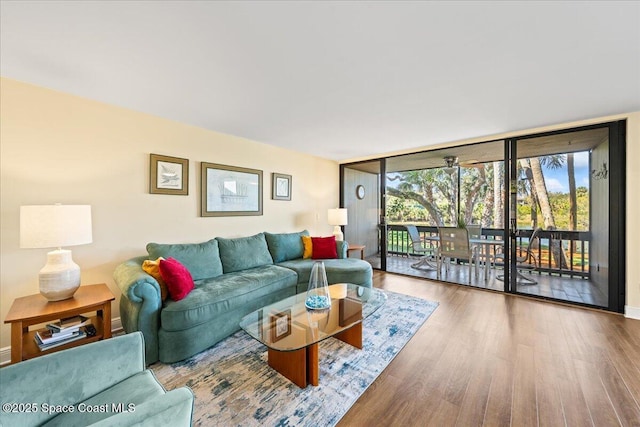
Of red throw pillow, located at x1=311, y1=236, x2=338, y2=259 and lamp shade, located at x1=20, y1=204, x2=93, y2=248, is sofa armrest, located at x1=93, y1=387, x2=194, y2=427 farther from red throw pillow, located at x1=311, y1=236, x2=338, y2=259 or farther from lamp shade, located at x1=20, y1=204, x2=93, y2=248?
red throw pillow, located at x1=311, y1=236, x2=338, y2=259

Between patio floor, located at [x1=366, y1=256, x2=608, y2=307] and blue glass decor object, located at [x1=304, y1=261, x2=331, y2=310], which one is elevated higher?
blue glass decor object, located at [x1=304, y1=261, x2=331, y2=310]

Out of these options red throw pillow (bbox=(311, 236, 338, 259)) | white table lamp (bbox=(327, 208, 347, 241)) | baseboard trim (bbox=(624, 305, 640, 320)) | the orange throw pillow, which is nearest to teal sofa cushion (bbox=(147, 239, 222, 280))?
the orange throw pillow

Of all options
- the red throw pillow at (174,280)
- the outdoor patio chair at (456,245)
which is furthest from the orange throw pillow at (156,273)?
the outdoor patio chair at (456,245)

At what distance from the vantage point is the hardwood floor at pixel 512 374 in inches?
57.6

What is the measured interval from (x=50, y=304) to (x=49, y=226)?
0.58m

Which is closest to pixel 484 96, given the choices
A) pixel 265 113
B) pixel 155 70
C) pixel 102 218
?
pixel 265 113

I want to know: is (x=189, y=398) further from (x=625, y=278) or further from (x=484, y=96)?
(x=625, y=278)

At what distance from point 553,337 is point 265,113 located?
11.9 ft

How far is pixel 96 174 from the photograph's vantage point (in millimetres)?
2408

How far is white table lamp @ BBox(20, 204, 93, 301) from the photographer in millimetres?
1735

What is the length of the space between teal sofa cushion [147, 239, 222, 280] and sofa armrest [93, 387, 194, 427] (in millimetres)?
1988

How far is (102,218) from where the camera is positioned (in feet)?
8.01

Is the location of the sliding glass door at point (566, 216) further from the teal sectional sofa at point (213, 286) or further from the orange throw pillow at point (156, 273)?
the orange throw pillow at point (156, 273)

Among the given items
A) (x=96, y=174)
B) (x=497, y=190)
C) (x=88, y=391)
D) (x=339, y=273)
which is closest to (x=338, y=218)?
(x=339, y=273)
